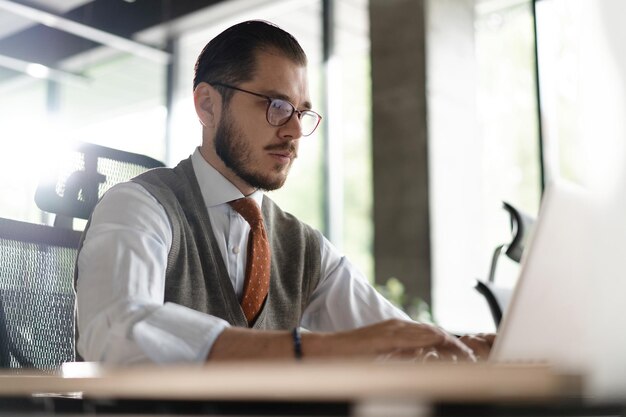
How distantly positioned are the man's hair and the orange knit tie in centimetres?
24

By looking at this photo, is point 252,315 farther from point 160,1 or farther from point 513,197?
point 160,1

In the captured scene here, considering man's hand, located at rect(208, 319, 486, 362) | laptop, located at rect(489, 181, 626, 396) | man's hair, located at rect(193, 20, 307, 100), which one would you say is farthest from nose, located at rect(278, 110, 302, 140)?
laptop, located at rect(489, 181, 626, 396)

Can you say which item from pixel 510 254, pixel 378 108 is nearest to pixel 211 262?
pixel 510 254

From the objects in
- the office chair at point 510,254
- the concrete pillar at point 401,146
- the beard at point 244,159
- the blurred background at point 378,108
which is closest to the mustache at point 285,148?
the beard at point 244,159

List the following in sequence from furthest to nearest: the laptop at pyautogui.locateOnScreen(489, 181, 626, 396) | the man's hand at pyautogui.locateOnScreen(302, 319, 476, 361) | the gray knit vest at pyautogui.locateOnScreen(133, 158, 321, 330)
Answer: the gray knit vest at pyautogui.locateOnScreen(133, 158, 321, 330) < the man's hand at pyautogui.locateOnScreen(302, 319, 476, 361) < the laptop at pyautogui.locateOnScreen(489, 181, 626, 396)

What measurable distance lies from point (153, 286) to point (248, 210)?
0.52 meters

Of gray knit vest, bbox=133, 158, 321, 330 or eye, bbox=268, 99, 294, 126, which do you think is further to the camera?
eye, bbox=268, 99, 294, 126

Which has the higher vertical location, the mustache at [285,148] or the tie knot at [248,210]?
the mustache at [285,148]

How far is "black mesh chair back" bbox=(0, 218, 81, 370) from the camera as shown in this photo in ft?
4.80

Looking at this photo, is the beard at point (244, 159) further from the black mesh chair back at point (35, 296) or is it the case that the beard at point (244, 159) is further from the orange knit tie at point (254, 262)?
the black mesh chair back at point (35, 296)

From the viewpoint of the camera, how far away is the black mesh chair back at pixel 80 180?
1.61m

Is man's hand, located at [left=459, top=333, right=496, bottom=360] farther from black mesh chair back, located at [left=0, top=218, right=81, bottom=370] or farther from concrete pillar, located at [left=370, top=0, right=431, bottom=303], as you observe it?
concrete pillar, located at [left=370, top=0, right=431, bottom=303]

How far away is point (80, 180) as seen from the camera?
166 cm

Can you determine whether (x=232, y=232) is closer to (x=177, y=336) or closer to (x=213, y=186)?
(x=213, y=186)
